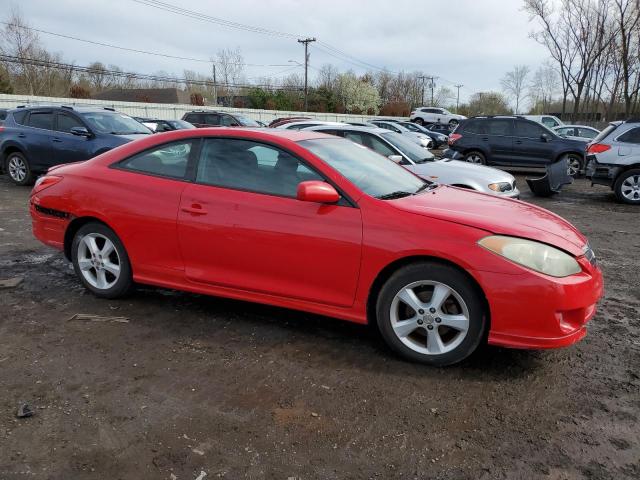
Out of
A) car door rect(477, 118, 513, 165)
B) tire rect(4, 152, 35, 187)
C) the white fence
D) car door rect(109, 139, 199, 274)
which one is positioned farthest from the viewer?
the white fence

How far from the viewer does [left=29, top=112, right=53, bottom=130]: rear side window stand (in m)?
11.0

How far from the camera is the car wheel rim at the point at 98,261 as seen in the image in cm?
448

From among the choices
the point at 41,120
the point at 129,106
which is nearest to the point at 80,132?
the point at 41,120

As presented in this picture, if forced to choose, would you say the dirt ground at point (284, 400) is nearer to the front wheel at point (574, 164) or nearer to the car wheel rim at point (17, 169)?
the car wheel rim at point (17, 169)

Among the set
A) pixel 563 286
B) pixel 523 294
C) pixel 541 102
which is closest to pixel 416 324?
pixel 523 294

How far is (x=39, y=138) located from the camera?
10938 millimetres

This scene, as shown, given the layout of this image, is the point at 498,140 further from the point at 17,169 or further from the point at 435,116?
the point at 435,116

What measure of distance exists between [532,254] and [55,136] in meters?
10.3

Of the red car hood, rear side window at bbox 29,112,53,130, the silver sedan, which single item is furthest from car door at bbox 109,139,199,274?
rear side window at bbox 29,112,53,130

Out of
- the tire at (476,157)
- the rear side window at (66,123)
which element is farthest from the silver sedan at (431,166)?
the tire at (476,157)

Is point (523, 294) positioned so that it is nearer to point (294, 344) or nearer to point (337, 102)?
point (294, 344)

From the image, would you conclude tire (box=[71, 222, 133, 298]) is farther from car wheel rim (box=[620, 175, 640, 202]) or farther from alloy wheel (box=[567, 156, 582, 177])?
alloy wheel (box=[567, 156, 582, 177])

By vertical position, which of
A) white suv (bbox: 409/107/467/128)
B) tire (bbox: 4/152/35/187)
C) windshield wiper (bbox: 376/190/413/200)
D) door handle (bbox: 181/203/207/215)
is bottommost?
tire (bbox: 4/152/35/187)

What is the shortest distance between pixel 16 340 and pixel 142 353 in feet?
3.19
